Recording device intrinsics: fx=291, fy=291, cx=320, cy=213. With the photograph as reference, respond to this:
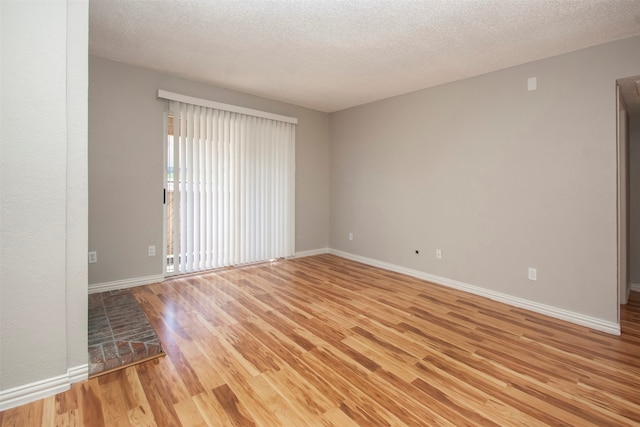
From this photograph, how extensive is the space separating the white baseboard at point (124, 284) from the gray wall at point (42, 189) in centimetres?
174

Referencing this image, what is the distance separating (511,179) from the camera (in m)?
3.16

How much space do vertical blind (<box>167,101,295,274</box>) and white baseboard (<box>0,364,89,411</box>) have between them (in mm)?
2066

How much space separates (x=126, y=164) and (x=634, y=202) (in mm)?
6337

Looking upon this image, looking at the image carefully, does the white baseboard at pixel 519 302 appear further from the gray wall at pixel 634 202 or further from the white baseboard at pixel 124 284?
the white baseboard at pixel 124 284

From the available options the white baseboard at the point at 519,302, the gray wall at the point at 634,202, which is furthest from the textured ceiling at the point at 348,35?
the white baseboard at the point at 519,302

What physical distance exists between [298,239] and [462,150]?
2.91 metres

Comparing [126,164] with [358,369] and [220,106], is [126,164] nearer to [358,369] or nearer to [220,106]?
[220,106]

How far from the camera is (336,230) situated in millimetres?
5395

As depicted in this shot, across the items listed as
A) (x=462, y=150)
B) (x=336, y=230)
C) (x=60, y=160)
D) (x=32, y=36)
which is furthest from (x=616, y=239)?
(x=32, y=36)

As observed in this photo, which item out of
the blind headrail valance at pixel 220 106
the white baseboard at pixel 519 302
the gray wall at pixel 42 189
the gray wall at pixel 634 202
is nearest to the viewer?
the gray wall at pixel 42 189

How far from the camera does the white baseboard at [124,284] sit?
3.22 metres

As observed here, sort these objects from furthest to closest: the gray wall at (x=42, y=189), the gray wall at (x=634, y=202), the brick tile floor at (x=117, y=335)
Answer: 1. the gray wall at (x=634, y=202)
2. the brick tile floor at (x=117, y=335)
3. the gray wall at (x=42, y=189)

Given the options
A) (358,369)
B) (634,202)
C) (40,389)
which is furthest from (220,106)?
(634,202)

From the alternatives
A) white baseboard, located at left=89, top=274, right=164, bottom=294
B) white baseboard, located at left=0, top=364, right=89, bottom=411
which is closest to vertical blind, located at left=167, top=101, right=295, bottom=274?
white baseboard, located at left=89, top=274, right=164, bottom=294
